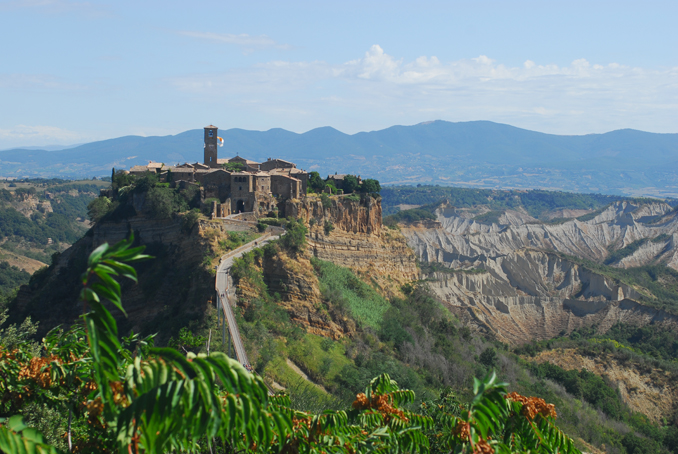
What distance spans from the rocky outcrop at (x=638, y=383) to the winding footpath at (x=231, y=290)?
97.8 ft

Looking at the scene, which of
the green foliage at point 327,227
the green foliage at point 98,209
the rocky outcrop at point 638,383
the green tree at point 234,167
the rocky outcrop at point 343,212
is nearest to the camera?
the rocky outcrop at point 638,383

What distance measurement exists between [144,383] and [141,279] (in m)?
40.1

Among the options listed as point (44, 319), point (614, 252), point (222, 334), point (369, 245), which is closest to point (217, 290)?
point (222, 334)

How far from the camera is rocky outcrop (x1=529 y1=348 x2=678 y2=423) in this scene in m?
46.3

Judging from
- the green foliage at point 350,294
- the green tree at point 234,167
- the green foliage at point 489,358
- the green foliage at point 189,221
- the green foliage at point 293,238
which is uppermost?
the green tree at point 234,167

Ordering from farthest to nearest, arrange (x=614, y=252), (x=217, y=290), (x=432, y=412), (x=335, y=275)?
(x=614, y=252), (x=335, y=275), (x=217, y=290), (x=432, y=412)

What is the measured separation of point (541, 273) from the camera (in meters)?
90.8

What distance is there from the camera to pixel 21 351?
33.2 ft

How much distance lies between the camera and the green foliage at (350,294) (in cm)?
4344

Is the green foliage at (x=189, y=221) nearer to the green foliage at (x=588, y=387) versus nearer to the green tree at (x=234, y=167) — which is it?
the green tree at (x=234, y=167)

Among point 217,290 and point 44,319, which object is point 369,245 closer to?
point 217,290

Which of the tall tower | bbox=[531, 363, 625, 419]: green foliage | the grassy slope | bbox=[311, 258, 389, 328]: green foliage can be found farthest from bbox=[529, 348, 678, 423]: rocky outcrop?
the tall tower

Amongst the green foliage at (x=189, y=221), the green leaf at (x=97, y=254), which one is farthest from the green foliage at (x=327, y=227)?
the green leaf at (x=97, y=254)

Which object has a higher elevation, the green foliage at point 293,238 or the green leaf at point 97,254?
the green leaf at point 97,254
